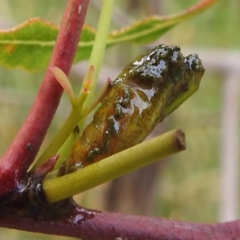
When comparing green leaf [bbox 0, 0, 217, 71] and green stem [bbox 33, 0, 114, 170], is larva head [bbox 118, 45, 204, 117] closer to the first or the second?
green stem [bbox 33, 0, 114, 170]

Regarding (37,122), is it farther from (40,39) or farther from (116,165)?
(40,39)

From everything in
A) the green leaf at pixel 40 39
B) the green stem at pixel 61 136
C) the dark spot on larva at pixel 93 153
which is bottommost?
the dark spot on larva at pixel 93 153

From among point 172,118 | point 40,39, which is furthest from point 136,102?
point 172,118

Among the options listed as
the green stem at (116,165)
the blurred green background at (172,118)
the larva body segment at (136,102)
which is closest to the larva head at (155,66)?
the larva body segment at (136,102)

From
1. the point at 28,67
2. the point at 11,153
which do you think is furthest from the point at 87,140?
the point at 28,67

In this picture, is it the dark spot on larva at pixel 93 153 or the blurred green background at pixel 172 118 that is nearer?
the dark spot on larva at pixel 93 153

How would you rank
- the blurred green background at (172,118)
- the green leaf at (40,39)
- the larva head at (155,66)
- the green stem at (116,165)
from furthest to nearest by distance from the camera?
the blurred green background at (172,118) < the green leaf at (40,39) < the larva head at (155,66) < the green stem at (116,165)

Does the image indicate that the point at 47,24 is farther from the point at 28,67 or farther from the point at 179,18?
the point at 179,18

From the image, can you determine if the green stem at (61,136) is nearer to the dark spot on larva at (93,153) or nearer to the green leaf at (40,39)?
the dark spot on larva at (93,153)
